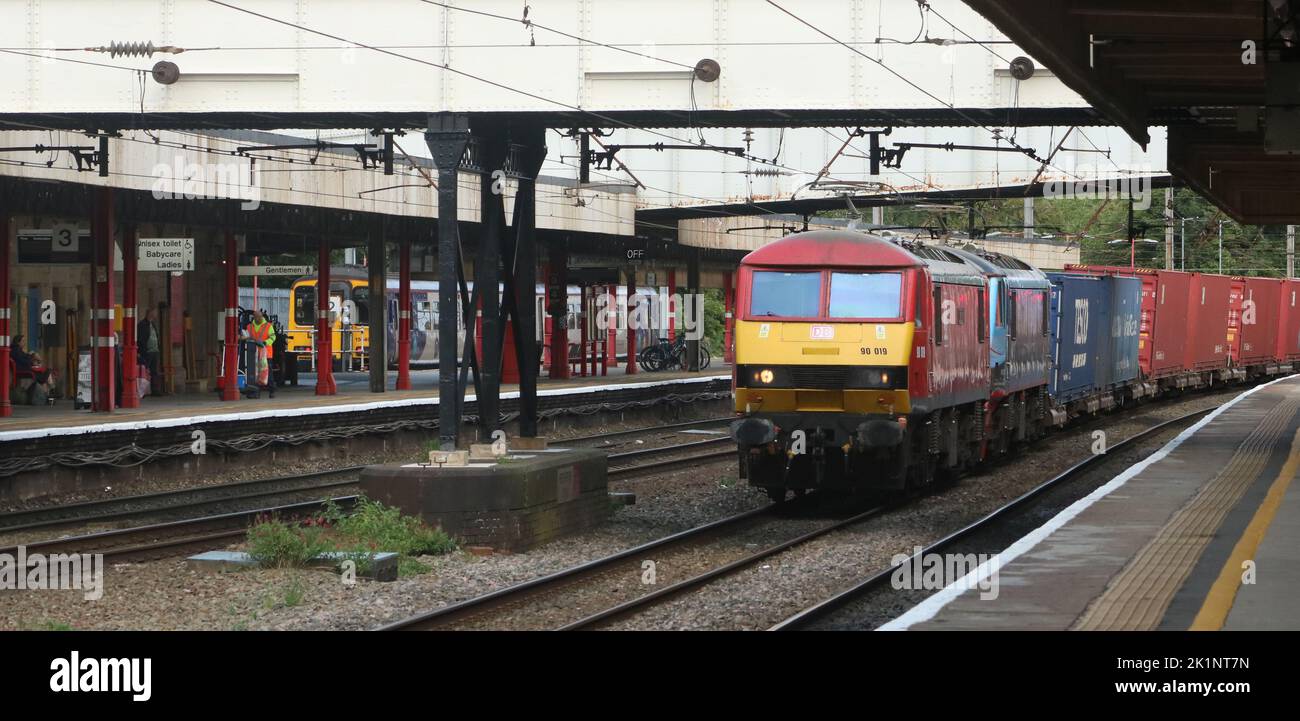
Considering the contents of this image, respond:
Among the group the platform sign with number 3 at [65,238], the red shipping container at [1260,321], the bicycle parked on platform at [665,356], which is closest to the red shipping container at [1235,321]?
the red shipping container at [1260,321]

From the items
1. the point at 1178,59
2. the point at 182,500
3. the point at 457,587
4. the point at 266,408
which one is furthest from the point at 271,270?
the point at 1178,59

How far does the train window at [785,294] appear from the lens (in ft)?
57.5

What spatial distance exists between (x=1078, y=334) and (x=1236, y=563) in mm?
18064

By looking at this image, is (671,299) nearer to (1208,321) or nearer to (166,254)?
(1208,321)

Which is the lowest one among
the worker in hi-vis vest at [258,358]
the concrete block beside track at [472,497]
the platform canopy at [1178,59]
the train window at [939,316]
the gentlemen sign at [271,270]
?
the concrete block beside track at [472,497]

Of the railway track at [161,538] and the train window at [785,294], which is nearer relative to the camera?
the railway track at [161,538]

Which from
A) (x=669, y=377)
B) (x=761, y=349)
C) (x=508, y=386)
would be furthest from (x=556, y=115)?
(x=669, y=377)

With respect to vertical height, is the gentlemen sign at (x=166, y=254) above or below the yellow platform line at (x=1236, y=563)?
above

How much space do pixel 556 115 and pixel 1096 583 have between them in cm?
→ 986

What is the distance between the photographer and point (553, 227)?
124 ft

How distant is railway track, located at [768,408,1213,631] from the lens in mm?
11273

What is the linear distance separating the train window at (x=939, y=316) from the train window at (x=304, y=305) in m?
36.1

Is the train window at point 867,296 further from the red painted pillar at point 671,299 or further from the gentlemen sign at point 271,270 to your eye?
the red painted pillar at point 671,299

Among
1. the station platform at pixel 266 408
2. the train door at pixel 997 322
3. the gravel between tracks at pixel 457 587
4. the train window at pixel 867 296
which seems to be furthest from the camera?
the station platform at pixel 266 408
